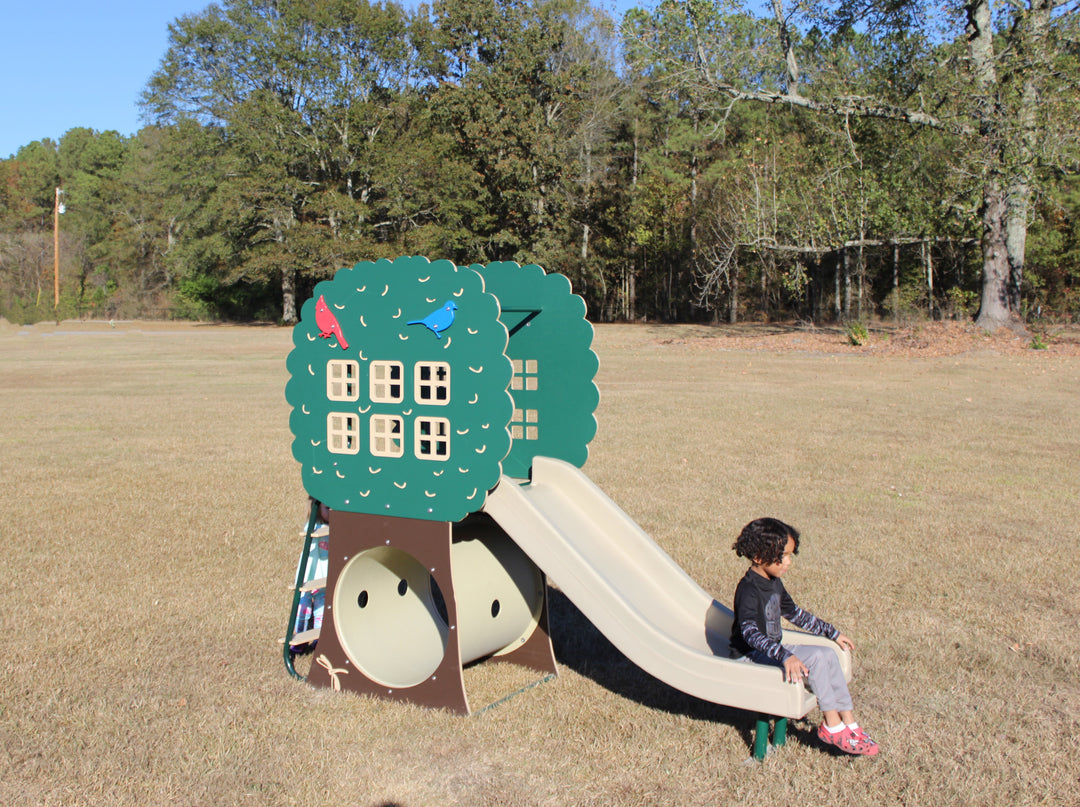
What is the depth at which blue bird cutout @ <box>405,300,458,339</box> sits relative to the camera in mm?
4289

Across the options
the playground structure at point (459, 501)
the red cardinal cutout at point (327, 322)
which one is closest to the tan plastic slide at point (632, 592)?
the playground structure at point (459, 501)

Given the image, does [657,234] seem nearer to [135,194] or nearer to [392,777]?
[135,194]

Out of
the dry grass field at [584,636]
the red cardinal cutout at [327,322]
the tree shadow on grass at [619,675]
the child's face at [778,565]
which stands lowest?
the tree shadow on grass at [619,675]

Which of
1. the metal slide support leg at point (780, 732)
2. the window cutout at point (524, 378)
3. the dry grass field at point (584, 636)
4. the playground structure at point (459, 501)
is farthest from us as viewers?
the window cutout at point (524, 378)

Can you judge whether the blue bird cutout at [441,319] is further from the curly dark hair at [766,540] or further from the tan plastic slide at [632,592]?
the curly dark hair at [766,540]

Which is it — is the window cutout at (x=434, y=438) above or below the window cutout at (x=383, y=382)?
below

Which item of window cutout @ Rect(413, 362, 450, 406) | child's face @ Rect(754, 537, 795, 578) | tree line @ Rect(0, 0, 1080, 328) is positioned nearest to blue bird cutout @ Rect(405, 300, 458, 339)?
window cutout @ Rect(413, 362, 450, 406)

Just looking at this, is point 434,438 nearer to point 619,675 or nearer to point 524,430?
point 524,430

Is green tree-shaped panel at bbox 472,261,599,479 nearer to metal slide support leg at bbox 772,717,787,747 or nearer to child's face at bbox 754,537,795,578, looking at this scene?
child's face at bbox 754,537,795,578

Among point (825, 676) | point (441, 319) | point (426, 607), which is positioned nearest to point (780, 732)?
point (825, 676)

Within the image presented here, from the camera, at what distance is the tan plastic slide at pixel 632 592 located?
12.3 ft

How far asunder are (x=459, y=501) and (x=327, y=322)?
1090 millimetres

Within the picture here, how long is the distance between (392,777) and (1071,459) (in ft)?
31.1

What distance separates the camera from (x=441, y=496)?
14.2ft
